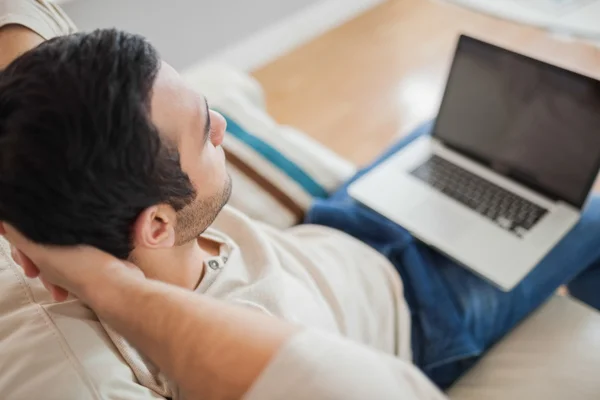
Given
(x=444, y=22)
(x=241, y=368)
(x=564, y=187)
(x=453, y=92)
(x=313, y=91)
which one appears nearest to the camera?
(x=241, y=368)

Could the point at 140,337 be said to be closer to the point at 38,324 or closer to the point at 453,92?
the point at 38,324

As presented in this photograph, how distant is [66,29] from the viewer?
1091 millimetres

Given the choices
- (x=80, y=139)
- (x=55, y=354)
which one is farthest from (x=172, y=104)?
(x=55, y=354)

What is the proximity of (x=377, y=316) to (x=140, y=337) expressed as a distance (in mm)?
571

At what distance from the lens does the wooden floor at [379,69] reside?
2166 millimetres

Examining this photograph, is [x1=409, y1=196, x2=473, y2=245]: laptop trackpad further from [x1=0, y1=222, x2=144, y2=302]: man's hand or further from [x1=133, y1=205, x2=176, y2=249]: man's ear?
[x1=0, y1=222, x2=144, y2=302]: man's hand

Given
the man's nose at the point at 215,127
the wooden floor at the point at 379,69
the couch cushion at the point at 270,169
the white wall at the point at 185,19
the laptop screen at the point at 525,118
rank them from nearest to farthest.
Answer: the man's nose at the point at 215,127 → the laptop screen at the point at 525,118 → the couch cushion at the point at 270,169 → the white wall at the point at 185,19 → the wooden floor at the point at 379,69

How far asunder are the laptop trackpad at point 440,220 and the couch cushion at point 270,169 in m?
0.23

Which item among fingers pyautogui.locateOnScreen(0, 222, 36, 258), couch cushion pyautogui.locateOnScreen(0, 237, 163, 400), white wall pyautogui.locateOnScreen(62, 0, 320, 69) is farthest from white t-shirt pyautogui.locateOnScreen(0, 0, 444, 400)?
white wall pyautogui.locateOnScreen(62, 0, 320, 69)

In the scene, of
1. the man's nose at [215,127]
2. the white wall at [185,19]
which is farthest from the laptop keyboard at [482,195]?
the white wall at [185,19]

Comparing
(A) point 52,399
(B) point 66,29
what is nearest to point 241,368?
(A) point 52,399

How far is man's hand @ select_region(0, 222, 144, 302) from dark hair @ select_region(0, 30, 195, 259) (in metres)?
0.02

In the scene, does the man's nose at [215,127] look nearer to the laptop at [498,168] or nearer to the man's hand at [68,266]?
the man's hand at [68,266]

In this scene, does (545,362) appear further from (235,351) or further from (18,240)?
(18,240)
